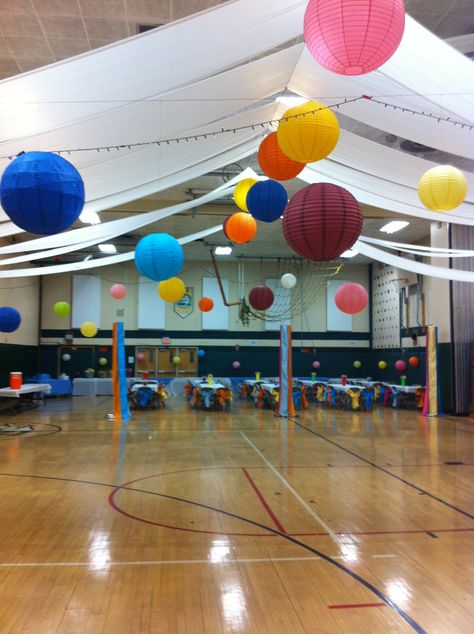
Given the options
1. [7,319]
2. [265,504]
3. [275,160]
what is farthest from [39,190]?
[7,319]

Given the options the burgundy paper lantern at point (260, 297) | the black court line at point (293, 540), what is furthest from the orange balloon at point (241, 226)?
the black court line at point (293, 540)

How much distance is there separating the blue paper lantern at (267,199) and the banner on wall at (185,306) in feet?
42.9

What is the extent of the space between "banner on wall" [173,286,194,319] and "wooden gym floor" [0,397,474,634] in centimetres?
1087

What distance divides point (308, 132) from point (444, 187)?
5.61 feet

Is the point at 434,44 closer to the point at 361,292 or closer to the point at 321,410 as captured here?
the point at 361,292

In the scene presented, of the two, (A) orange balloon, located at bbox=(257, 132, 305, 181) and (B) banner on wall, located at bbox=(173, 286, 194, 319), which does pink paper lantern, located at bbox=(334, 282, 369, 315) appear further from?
(B) banner on wall, located at bbox=(173, 286, 194, 319)

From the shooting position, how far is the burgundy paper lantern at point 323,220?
407 cm

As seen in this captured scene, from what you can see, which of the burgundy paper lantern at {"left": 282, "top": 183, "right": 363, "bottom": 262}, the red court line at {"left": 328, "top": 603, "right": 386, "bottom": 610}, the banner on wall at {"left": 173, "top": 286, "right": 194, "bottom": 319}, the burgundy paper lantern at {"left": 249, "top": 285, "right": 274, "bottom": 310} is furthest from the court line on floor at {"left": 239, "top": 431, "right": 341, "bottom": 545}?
the banner on wall at {"left": 173, "top": 286, "right": 194, "bottom": 319}

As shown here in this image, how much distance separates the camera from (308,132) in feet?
13.9

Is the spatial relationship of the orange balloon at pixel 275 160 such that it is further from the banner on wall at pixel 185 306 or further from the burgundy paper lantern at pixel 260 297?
the banner on wall at pixel 185 306

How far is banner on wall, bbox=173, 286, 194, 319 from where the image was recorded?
18797 mm

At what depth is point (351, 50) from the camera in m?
2.93

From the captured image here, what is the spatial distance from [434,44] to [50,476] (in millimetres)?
5724

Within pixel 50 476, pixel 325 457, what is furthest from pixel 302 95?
pixel 50 476
